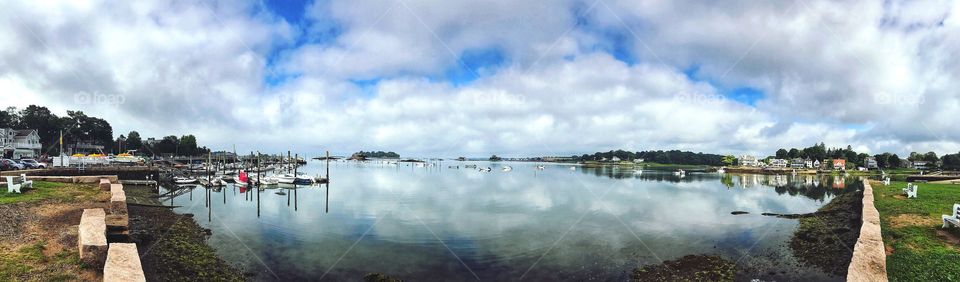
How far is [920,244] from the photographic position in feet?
40.8

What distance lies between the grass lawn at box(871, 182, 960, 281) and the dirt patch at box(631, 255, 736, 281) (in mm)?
4599

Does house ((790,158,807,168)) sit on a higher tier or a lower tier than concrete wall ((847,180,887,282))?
lower

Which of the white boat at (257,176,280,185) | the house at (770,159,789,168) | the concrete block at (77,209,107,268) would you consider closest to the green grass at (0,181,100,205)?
the concrete block at (77,209,107,268)

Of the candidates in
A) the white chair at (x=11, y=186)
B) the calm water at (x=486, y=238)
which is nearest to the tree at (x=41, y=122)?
the calm water at (x=486, y=238)

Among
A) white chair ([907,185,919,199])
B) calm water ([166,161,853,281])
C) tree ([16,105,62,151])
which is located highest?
tree ([16,105,62,151])

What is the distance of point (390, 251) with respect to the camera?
61.8ft

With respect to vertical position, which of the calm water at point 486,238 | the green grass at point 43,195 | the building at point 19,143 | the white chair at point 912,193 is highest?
the building at point 19,143

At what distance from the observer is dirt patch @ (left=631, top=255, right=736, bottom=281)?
1485 cm

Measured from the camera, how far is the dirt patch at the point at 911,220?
15.2 meters

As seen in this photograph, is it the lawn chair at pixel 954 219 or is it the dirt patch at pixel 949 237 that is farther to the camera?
the lawn chair at pixel 954 219

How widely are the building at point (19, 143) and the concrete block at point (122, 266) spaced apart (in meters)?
A: 94.3

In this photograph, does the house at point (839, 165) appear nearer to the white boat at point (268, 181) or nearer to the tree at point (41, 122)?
the white boat at point (268, 181)

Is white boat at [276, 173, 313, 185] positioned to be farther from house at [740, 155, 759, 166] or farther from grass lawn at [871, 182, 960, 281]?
house at [740, 155, 759, 166]

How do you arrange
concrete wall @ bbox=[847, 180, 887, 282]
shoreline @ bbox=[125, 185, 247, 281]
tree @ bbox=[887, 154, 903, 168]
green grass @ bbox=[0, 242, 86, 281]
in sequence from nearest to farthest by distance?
concrete wall @ bbox=[847, 180, 887, 282] → green grass @ bbox=[0, 242, 86, 281] → shoreline @ bbox=[125, 185, 247, 281] → tree @ bbox=[887, 154, 903, 168]
